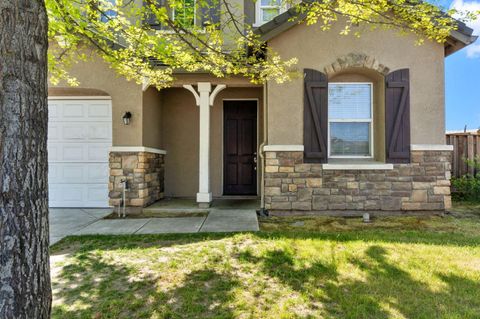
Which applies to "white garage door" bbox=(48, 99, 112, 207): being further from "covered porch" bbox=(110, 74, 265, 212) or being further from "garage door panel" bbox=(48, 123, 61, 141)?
"covered porch" bbox=(110, 74, 265, 212)

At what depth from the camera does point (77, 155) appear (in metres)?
7.21

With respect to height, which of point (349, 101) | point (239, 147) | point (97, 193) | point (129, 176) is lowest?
point (97, 193)

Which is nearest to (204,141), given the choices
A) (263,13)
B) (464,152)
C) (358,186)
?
(358,186)

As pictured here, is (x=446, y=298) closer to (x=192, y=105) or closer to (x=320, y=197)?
(x=320, y=197)

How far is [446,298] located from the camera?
9.38ft

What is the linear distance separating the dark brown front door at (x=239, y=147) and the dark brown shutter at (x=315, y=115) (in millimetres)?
2378

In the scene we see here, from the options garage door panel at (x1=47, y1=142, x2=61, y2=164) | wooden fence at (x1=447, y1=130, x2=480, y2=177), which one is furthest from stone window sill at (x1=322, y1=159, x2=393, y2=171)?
garage door panel at (x1=47, y1=142, x2=61, y2=164)

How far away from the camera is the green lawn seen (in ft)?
8.91

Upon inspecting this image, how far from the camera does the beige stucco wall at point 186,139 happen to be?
8.29 m

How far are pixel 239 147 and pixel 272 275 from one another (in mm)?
5296

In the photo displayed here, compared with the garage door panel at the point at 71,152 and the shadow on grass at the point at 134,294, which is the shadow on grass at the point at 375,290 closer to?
the shadow on grass at the point at 134,294

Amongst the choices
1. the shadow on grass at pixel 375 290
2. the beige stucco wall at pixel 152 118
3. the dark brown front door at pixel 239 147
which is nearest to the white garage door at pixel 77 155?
the beige stucco wall at pixel 152 118

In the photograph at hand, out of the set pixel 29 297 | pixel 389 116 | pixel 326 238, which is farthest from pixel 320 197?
pixel 29 297

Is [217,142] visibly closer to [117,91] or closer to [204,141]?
[204,141]
